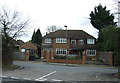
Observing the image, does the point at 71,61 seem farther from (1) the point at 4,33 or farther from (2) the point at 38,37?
(2) the point at 38,37

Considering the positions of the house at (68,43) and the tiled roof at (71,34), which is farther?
the tiled roof at (71,34)

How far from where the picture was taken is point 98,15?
202 feet

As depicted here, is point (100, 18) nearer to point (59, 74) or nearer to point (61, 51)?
point (61, 51)

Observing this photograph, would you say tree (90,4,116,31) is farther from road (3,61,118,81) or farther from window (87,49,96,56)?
road (3,61,118,81)

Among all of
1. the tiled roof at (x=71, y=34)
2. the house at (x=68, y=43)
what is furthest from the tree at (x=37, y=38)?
the house at (x=68, y=43)

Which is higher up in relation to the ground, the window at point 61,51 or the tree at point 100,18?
the tree at point 100,18

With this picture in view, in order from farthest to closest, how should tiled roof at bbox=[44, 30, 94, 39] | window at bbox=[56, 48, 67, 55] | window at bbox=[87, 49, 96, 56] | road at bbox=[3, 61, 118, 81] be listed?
tiled roof at bbox=[44, 30, 94, 39] → window at bbox=[87, 49, 96, 56] → window at bbox=[56, 48, 67, 55] → road at bbox=[3, 61, 118, 81]

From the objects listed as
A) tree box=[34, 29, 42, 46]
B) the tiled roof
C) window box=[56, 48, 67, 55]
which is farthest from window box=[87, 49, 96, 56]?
tree box=[34, 29, 42, 46]

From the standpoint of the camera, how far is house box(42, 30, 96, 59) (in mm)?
61000

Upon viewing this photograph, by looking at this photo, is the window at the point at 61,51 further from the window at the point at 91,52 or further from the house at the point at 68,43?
the window at the point at 91,52

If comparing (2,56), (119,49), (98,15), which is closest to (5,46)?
(2,56)

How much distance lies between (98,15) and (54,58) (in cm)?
2004

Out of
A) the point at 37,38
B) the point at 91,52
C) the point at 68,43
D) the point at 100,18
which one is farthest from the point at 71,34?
the point at 37,38

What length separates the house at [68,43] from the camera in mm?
61000
